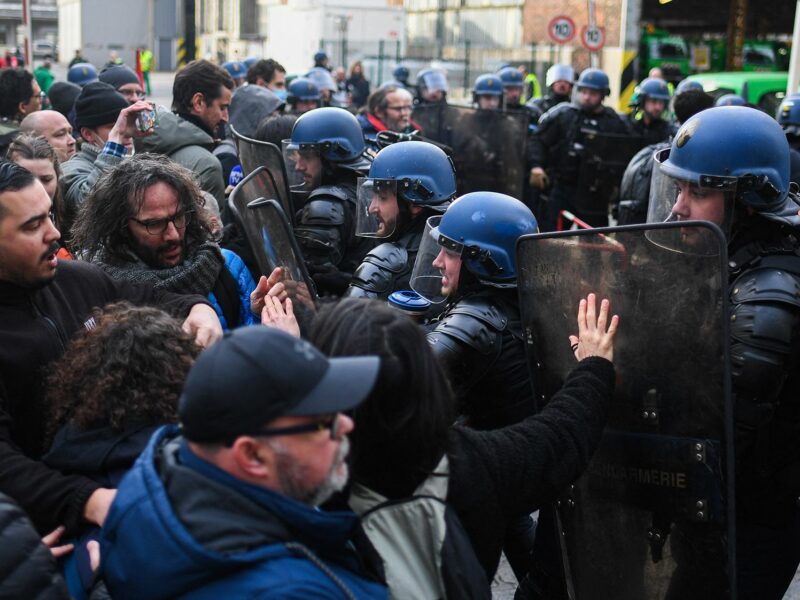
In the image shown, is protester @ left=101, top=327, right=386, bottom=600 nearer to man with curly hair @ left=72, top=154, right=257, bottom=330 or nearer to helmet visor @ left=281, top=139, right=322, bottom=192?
man with curly hair @ left=72, top=154, right=257, bottom=330

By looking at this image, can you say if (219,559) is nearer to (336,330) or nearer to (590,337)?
(336,330)

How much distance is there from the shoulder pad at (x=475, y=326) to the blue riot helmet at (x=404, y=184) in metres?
1.27

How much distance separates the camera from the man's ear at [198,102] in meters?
5.29

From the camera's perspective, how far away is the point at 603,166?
878 cm

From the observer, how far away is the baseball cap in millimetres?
1528

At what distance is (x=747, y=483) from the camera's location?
2629 mm

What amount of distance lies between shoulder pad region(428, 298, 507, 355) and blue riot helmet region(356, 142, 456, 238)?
4.15 feet

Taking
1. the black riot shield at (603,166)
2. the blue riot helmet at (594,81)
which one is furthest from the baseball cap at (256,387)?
the blue riot helmet at (594,81)

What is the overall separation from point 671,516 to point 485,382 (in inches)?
25.6

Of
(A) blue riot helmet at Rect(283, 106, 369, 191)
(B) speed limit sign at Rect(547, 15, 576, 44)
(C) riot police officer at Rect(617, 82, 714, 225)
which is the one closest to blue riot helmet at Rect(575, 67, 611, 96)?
(C) riot police officer at Rect(617, 82, 714, 225)

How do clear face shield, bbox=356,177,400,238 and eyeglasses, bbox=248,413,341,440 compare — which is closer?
eyeglasses, bbox=248,413,341,440

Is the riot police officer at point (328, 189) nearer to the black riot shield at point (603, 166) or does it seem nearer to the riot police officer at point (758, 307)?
the riot police officer at point (758, 307)

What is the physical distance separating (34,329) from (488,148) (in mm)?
6213

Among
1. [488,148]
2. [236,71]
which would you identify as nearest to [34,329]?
[488,148]
